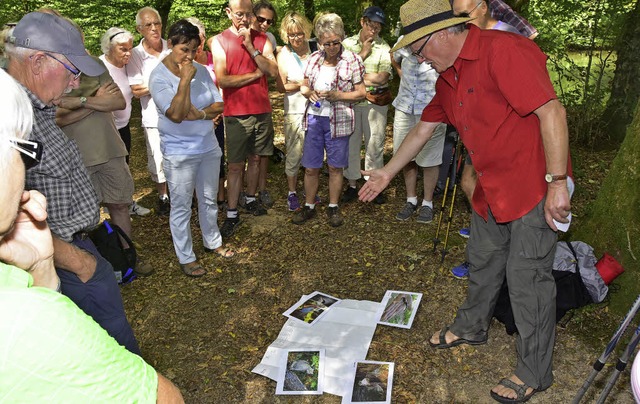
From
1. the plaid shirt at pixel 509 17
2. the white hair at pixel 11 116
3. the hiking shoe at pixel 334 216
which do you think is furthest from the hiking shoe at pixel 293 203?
the white hair at pixel 11 116

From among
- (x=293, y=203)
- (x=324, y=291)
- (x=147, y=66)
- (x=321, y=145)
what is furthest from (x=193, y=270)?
(x=147, y=66)

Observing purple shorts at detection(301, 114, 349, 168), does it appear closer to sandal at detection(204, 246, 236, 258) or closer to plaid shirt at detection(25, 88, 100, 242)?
sandal at detection(204, 246, 236, 258)

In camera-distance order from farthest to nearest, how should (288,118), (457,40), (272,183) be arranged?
(272,183) < (288,118) < (457,40)

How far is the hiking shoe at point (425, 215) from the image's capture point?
5430 mm

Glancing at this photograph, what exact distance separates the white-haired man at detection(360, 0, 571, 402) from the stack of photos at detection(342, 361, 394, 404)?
651 millimetres

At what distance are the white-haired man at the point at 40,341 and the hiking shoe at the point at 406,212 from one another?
439 centimetres

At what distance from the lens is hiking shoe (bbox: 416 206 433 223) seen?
17.8ft

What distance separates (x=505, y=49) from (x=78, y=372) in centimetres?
241

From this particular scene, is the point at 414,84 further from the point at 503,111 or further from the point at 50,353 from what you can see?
the point at 50,353

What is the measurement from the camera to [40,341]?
1.04 metres

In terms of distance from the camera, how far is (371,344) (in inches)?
145

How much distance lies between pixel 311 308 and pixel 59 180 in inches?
85.0

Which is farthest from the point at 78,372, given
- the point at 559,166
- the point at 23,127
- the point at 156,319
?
the point at 156,319

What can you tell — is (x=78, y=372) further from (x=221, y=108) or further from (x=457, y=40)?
(x=221, y=108)
